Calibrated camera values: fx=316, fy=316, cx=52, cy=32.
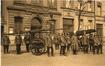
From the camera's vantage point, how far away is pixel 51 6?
361 cm

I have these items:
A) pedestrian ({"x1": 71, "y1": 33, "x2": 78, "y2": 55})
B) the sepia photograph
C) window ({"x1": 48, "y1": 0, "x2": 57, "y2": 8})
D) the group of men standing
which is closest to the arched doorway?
the sepia photograph

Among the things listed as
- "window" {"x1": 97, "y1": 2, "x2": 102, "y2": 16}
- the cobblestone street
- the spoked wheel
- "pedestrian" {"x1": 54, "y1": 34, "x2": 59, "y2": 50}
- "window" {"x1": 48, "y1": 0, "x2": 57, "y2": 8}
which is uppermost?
"window" {"x1": 48, "y1": 0, "x2": 57, "y2": 8}

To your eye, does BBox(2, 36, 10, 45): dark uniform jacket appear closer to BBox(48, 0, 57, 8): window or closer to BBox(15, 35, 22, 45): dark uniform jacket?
BBox(15, 35, 22, 45): dark uniform jacket

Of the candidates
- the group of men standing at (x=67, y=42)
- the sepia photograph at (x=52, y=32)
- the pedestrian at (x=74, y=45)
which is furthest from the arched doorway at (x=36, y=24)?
the pedestrian at (x=74, y=45)

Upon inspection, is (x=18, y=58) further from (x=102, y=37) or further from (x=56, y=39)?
(x=102, y=37)

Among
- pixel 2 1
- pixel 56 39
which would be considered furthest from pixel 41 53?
pixel 2 1

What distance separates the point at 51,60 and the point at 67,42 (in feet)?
1.02

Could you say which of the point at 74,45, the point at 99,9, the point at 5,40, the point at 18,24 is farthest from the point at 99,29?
the point at 5,40

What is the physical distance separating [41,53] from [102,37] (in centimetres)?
90

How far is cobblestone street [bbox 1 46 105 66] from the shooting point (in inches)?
130

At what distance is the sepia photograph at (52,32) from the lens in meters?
3.31

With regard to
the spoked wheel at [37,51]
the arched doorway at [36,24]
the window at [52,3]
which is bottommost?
the spoked wheel at [37,51]

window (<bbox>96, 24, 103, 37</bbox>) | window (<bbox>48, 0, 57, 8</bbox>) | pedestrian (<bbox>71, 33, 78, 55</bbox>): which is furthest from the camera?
window (<bbox>96, 24, 103, 37</bbox>)

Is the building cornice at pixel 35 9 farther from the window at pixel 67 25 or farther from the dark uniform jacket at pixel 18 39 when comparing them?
the dark uniform jacket at pixel 18 39
